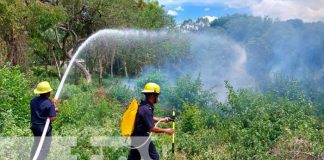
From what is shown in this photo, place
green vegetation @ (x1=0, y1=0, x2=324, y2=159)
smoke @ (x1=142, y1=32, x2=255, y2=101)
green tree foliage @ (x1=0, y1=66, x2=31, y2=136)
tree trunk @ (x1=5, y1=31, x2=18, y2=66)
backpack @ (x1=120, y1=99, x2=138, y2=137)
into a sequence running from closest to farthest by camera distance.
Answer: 1. backpack @ (x1=120, y1=99, x2=138, y2=137)
2. green vegetation @ (x1=0, y1=0, x2=324, y2=159)
3. green tree foliage @ (x1=0, y1=66, x2=31, y2=136)
4. tree trunk @ (x1=5, y1=31, x2=18, y2=66)
5. smoke @ (x1=142, y1=32, x2=255, y2=101)

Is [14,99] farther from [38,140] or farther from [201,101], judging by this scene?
[201,101]

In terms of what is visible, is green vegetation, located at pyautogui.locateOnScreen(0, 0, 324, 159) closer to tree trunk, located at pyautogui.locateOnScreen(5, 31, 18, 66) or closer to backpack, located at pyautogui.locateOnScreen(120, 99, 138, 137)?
tree trunk, located at pyautogui.locateOnScreen(5, 31, 18, 66)

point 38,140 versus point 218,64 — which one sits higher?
point 38,140

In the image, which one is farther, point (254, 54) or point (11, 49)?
point (254, 54)

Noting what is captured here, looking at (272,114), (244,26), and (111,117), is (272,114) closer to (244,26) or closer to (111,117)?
(111,117)

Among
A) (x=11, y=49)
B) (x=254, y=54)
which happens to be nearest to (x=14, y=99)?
(x=11, y=49)

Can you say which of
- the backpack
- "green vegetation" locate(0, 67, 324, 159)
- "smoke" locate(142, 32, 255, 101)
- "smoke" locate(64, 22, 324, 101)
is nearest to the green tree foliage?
"green vegetation" locate(0, 67, 324, 159)

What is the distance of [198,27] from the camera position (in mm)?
33312

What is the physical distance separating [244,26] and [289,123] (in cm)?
1513

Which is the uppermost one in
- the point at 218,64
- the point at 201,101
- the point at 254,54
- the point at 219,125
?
the point at 254,54

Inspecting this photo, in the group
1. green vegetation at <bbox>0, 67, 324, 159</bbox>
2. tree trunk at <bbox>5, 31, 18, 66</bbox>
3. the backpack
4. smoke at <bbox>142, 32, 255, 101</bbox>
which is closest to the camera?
the backpack

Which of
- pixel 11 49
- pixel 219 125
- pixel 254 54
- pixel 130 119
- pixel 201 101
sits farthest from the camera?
pixel 254 54

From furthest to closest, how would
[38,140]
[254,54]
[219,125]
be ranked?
1. [254,54]
2. [219,125]
3. [38,140]

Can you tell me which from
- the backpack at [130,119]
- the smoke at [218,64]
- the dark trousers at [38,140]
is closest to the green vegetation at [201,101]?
the smoke at [218,64]
